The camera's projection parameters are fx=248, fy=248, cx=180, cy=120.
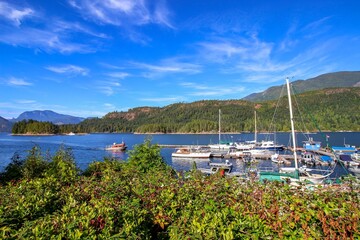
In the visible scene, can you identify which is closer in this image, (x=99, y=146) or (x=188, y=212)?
(x=188, y=212)

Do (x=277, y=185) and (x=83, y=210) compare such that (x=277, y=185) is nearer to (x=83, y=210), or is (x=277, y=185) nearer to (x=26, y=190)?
(x=83, y=210)

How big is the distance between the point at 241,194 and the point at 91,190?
8.91 feet

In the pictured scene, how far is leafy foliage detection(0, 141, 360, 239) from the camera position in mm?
2691

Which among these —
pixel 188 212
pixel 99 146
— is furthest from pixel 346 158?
pixel 99 146

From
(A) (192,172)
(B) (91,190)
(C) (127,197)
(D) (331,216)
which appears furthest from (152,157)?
(D) (331,216)

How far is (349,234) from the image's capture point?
3.01m

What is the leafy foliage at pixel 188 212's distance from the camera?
269 centimetres

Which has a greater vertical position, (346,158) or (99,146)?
(99,146)

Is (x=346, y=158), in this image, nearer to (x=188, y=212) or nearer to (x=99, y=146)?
(x=188, y=212)

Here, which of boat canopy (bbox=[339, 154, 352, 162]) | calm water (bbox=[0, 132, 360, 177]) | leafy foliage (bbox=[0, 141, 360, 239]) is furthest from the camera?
calm water (bbox=[0, 132, 360, 177])

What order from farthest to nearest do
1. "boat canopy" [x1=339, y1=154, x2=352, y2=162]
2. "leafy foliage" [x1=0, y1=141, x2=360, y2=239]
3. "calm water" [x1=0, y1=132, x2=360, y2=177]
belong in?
"calm water" [x1=0, y1=132, x2=360, y2=177]
"boat canopy" [x1=339, y1=154, x2=352, y2=162]
"leafy foliage" [x1=0, y1=141, x2=360, y2=239]

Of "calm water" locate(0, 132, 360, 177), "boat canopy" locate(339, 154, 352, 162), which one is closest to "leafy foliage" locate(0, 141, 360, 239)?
"calm water" locate(0, 132, 360, 177)

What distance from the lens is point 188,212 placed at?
3.50 metres

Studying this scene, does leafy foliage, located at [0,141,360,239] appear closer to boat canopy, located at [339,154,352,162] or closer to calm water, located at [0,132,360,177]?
calm water, located at [0,132,360,177]
